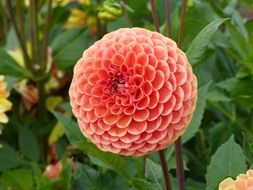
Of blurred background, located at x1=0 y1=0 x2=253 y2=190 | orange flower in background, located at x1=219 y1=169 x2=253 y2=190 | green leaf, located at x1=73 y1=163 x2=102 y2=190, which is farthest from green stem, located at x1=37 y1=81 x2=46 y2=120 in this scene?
orange flower in background, located at x1=219 y1=169 x2=253 y2=190

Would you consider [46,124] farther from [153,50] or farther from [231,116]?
[153,50]

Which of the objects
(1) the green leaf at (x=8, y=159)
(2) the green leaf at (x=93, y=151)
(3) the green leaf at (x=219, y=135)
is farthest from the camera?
(1) the green leaf at (x=8, y=159)

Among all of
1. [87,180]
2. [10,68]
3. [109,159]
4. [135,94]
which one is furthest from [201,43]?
[10,68]

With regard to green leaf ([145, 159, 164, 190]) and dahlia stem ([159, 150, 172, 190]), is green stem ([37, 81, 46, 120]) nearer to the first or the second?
green leaf ([145, 159, 164, 190])

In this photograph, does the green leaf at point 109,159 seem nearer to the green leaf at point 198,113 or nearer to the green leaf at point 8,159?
the green leaf at point 198,113

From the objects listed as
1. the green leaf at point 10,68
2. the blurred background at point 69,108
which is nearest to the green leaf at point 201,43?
the blurred background at point 69,108

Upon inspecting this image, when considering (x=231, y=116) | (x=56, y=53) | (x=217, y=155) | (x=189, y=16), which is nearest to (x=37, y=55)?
(x=56, y=53)
